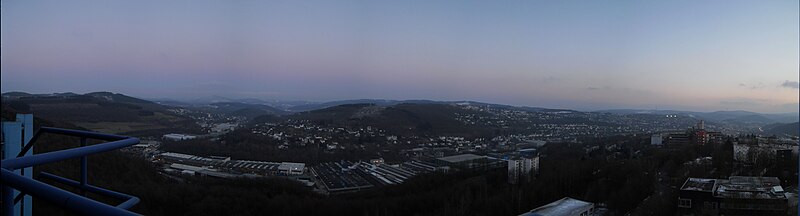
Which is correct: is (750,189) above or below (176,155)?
above

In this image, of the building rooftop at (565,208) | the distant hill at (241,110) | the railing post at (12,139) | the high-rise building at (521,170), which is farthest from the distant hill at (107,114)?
the railing post at (12,139)

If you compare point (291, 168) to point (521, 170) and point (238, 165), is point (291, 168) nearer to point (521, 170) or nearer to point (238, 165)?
point (238, 165)

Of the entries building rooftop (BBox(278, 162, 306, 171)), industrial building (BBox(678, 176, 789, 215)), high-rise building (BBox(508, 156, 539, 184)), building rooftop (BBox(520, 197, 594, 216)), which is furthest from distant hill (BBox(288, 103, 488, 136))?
industrial building (BBox(678, 176, 789, 215))

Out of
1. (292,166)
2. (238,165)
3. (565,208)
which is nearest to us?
(565,208)

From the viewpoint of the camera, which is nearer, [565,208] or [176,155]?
[565,208]

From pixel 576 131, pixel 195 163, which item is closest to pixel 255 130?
pixel 195 163

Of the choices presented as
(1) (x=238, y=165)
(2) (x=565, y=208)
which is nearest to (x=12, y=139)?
(2) (x=565, y=208)
